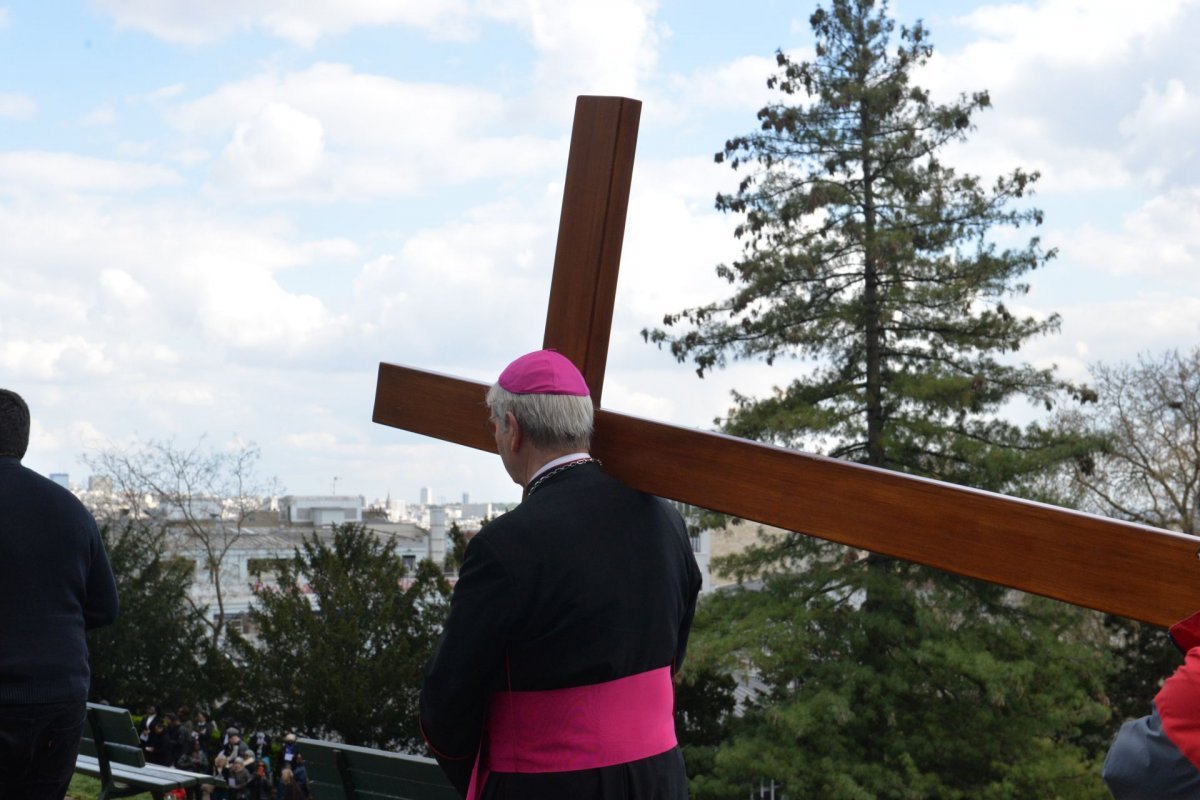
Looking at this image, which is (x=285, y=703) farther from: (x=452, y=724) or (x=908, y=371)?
(x=452, y=724)

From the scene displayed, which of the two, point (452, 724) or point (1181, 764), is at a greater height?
point (1181, 764)

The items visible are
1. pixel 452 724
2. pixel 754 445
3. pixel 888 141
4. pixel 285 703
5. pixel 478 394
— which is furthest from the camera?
pixel 285 703

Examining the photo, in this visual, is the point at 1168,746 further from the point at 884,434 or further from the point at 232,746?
the point at 232,746

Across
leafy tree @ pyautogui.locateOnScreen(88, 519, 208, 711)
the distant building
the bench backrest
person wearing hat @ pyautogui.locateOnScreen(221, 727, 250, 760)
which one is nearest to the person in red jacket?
the bench backrest

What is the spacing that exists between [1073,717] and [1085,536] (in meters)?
19.8

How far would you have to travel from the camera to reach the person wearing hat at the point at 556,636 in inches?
91.4

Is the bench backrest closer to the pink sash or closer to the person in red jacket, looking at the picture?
the pink sash

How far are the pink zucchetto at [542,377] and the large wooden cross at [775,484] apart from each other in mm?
212

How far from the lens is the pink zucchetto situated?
2.50 metres

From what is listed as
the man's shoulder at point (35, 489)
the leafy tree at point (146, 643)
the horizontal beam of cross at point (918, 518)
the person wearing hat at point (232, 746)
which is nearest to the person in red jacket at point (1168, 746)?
the horizontal beam of cross at point (918, 518)

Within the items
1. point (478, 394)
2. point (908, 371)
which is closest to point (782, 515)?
point (478, 394)

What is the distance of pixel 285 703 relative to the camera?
33.0m

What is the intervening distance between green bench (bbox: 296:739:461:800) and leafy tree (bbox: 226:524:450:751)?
26.6 m

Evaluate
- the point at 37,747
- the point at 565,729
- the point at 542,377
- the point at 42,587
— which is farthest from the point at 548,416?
the point at 37,747
